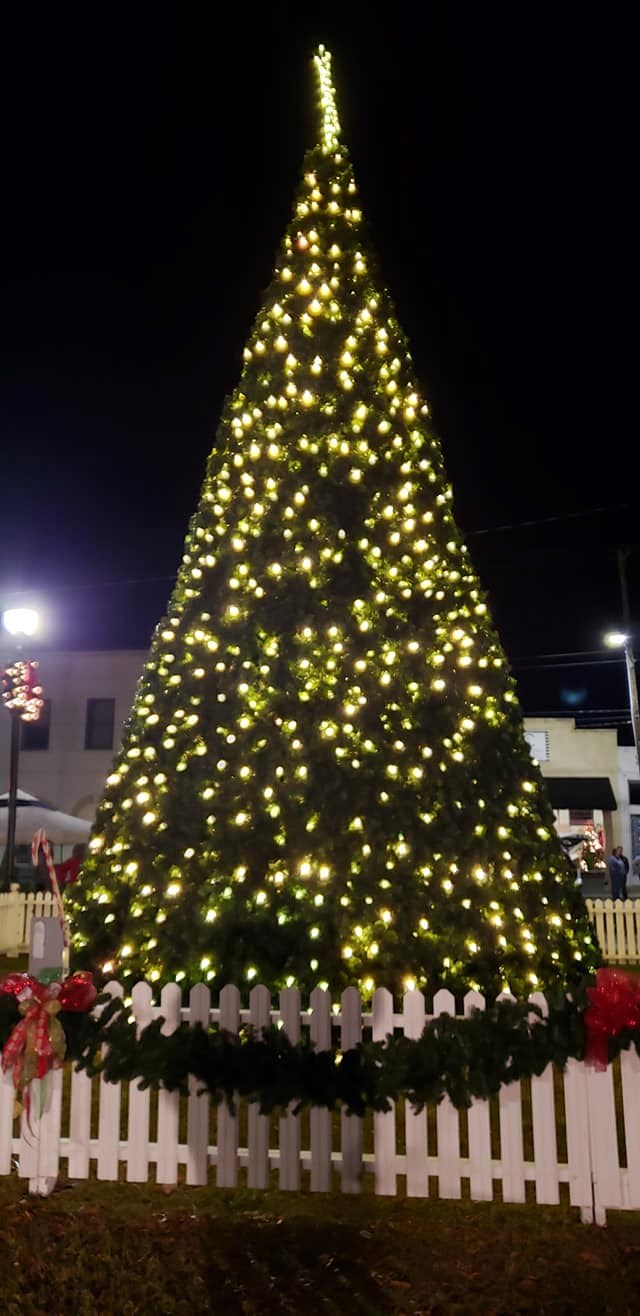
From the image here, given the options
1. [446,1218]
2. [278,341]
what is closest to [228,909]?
[446,1218]

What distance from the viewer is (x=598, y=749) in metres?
33.8

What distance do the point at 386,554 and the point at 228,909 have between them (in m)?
2.80

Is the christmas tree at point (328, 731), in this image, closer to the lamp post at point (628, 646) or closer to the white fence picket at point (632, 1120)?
the white fence picket at point (632, 1120)

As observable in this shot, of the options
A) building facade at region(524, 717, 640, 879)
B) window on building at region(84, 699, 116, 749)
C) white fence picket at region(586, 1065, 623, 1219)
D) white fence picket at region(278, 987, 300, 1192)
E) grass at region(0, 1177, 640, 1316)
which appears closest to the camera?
grass at region(0, 1177, 640, 1316)

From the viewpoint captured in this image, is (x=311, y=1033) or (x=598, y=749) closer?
(x=311, y=1033)

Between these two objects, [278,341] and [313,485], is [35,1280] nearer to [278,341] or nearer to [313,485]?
[313,485]

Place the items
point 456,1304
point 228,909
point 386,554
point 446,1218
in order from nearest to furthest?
point 456,1304
point 446,1218
point 228,909
point 386,554

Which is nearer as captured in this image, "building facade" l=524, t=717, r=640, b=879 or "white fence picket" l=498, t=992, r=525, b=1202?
"white fence picket" l=498, t=992, r=525, b=1202

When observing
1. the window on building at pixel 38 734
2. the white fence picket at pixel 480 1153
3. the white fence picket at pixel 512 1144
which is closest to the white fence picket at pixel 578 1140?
the white fence picket at pixel 512 1144

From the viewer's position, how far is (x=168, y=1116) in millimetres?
4824

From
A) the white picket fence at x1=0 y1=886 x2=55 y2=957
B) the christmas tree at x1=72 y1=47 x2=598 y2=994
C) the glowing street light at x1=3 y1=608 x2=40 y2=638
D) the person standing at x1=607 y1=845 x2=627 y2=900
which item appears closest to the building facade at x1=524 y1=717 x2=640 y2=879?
the person standing at x1=607 y1=845 x2=627 y2=900

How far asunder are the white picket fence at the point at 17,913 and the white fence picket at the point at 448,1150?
37.1 feet

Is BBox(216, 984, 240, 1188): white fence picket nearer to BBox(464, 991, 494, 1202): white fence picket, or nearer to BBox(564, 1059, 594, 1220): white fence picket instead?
BBox(464, 991, 494, 1202): white fence picket

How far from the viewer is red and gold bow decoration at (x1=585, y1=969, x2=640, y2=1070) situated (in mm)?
4488
